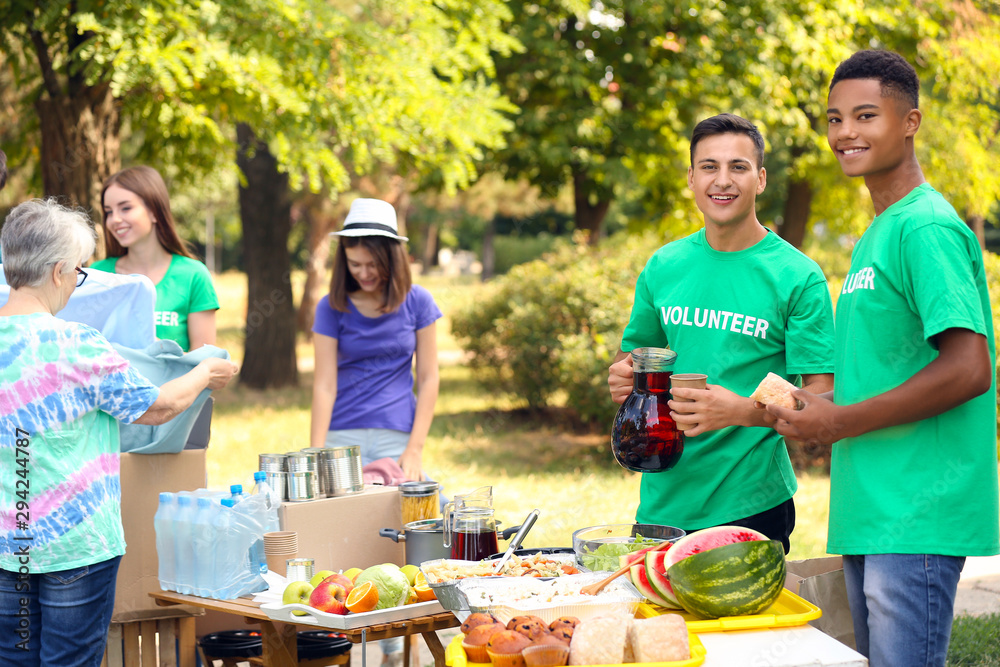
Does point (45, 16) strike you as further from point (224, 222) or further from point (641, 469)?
point (224, 222)

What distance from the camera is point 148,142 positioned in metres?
9.65

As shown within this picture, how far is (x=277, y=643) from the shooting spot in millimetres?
3254

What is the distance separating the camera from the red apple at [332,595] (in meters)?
2.88

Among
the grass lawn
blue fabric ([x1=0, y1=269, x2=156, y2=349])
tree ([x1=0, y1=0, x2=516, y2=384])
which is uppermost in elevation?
tree ([x1=0, y1=0, x2=516, y2=384])

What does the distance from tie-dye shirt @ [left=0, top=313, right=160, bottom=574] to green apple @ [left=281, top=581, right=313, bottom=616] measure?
0.57 meters

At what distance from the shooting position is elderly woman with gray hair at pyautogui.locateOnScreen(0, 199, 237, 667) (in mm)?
2832

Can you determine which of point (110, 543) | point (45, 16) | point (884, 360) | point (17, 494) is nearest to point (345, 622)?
point (110, 543)

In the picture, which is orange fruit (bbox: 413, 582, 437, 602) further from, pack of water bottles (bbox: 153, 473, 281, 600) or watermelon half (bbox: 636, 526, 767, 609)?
watermelon half (bbox: 636, 526, 767, 609)

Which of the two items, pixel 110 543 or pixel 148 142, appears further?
pixel 148 142

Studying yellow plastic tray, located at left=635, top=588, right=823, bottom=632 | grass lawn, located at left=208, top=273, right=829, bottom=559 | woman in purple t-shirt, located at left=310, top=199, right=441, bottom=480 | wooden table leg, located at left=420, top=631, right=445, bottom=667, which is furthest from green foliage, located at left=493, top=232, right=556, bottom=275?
yellow plastic tray, located at left=635, top=588, right=823, bottom=632

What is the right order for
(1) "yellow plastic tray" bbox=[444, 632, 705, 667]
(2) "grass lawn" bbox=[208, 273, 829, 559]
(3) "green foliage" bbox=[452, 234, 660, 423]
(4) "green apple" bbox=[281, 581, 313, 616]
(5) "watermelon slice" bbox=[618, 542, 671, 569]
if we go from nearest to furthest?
(1) "yellow plastic tray" bbox=[444, 632, 705, 667] → (5) "watermelon slice" bbox=[618, 542, 671, 569] → (4) "green apple" bbox=[281, 581, 313, 616] → (2) "grass lawn" bbox=[208, 273, 829, 559] → (3) "green foliage" bbox=[452, 234, 660, 423]

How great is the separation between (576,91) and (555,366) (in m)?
4.48

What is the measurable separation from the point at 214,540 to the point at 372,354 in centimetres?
146

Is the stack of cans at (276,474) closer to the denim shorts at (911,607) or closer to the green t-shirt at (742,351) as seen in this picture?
the green t-shirt at (742,351)
